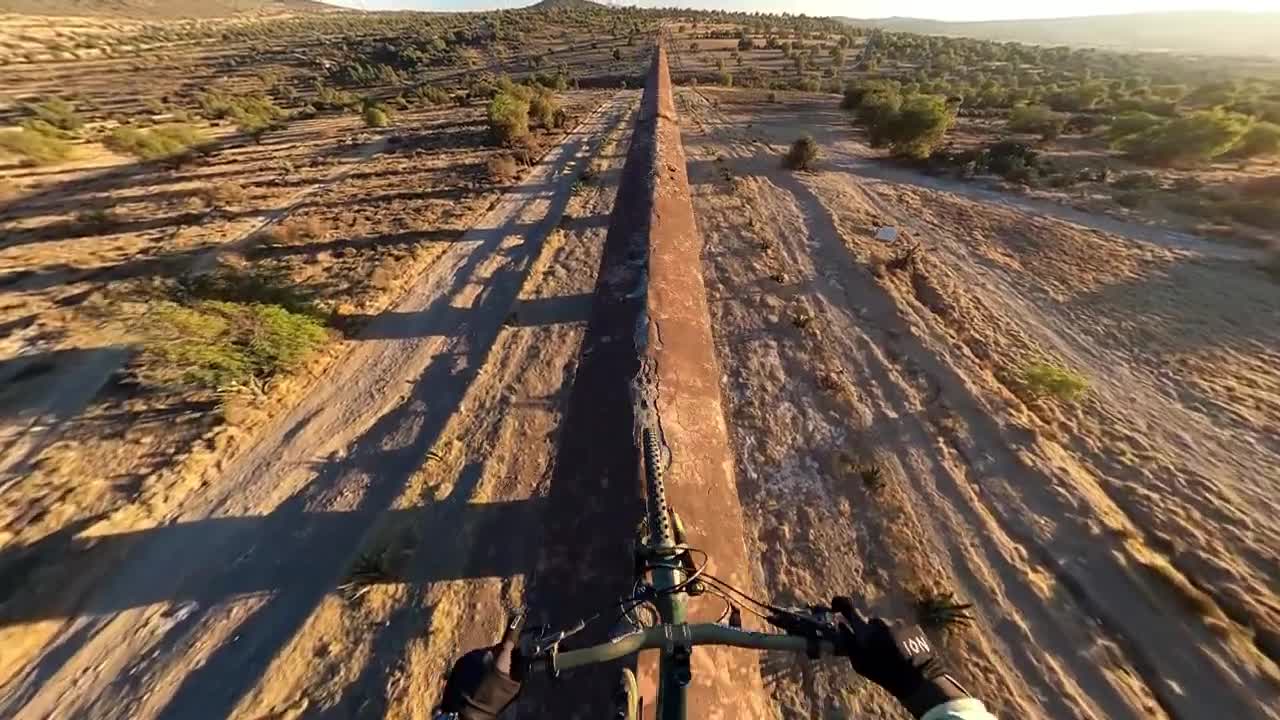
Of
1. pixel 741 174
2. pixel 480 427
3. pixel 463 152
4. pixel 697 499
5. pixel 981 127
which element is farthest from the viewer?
pixel 981 127

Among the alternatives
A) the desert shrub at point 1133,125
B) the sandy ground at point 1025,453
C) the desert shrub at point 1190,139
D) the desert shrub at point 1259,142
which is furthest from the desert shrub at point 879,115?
the desert shrub at point 1259,142

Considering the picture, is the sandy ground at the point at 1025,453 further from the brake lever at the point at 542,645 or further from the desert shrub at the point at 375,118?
the desert shrub at the point at 375,118

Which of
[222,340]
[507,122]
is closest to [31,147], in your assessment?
[507,122]

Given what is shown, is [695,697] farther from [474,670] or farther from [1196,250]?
[1196,250]

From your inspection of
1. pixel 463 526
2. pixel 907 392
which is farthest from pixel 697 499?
pixel 907 392

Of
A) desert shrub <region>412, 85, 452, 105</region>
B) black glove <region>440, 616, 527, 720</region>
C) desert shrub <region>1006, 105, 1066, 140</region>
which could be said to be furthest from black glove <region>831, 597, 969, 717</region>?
desert shrub <region>412, 85, 452, 105</region>
